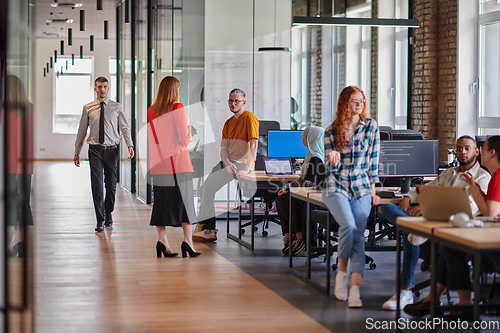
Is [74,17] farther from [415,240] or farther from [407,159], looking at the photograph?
[415,240]

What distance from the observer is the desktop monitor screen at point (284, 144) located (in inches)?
244

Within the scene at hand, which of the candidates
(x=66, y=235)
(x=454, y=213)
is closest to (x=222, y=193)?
(x=66, y=235)

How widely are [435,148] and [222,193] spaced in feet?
12.3

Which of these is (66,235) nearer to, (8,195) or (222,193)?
(222,193)

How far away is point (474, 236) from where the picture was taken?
2.63 m

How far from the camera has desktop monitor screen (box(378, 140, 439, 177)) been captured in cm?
493

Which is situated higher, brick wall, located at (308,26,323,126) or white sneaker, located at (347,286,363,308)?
brick wall, located at (308,26,323,126)

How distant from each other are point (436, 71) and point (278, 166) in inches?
170

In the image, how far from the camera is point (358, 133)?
12.8 ft

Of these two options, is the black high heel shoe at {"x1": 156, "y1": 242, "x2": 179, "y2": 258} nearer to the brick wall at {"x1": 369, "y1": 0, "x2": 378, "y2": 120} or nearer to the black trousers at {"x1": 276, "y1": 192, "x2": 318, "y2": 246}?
the black trousers at {"x1": 276, "y1": 192, "x2": 318, "y2": 246}

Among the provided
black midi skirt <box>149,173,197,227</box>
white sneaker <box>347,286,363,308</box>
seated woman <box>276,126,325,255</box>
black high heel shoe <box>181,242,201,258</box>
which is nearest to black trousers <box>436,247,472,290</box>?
white sneaker <box>347,286,363,308</box>

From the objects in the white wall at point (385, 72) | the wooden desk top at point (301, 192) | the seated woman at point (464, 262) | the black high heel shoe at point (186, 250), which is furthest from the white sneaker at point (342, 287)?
the white wall at point (385, 72)

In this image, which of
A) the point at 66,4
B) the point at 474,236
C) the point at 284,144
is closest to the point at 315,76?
the point at 284,144

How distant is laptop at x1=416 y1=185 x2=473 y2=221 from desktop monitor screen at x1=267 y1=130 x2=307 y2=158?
317 centimetres
